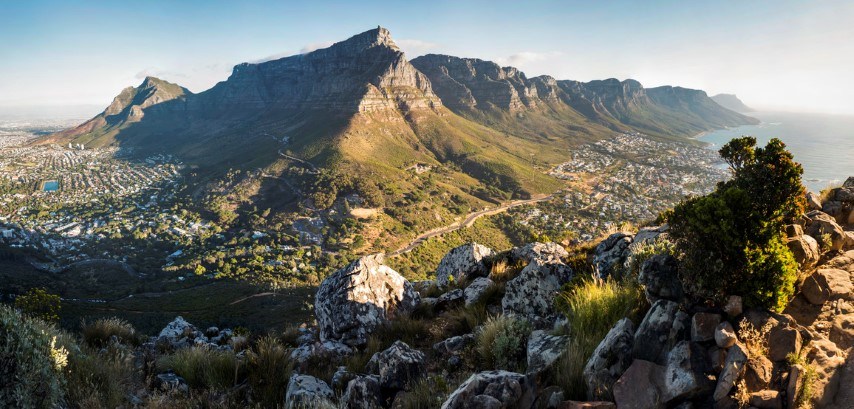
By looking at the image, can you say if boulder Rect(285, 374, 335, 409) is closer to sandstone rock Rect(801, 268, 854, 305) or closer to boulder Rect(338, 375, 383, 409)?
boulder Rect(338, 375, 383, 409)

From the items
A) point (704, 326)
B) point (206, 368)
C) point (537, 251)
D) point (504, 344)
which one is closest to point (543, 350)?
point (504, 344)

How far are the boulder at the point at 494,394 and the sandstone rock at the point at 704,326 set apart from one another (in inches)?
86.9

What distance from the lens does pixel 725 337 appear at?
13.2ft

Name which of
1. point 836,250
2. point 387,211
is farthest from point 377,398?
point 387,211

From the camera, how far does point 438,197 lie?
131750 millimetres

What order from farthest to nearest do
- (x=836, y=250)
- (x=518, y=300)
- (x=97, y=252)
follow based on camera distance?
(x=97, y=252) < (x=518, y=300) < (x=836, y=250)

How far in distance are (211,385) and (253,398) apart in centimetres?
91

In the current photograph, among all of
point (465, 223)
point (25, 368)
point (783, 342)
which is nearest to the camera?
point (783, 342)

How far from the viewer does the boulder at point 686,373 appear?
3.90 metres

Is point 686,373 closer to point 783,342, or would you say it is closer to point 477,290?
point 783,342

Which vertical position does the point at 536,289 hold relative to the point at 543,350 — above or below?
below

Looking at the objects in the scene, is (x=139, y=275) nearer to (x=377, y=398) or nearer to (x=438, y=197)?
(x=438, y=197)

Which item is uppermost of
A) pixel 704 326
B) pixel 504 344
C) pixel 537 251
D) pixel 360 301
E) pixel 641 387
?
pixel 704 326

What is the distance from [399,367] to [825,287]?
7049 mm
